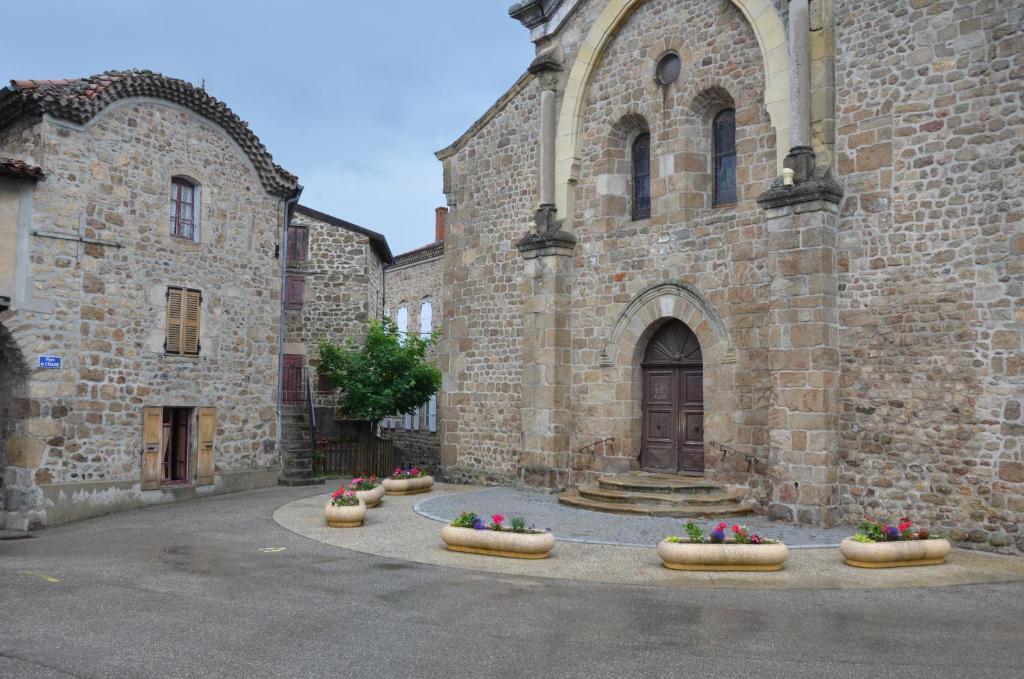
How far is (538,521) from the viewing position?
12.5 meters

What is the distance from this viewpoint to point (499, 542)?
10.1m

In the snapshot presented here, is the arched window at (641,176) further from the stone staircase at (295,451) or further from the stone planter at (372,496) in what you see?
the stone staircase at (295,451)

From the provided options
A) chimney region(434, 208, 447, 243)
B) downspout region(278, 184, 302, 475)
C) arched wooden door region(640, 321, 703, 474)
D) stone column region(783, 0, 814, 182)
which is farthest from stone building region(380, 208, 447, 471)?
stone column region(783, 0, 814, 182)

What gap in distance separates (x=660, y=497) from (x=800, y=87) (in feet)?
20.8

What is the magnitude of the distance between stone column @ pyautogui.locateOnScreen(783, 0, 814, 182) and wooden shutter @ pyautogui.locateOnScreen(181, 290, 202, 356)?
1064 centimetres

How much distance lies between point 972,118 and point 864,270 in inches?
89.6

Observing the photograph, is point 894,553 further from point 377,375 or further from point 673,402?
point 377,375

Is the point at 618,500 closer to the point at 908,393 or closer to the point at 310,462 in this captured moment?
the point at 908,393

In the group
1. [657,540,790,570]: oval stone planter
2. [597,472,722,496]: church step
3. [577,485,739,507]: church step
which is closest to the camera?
[657,540,790,570]: oval stone planter

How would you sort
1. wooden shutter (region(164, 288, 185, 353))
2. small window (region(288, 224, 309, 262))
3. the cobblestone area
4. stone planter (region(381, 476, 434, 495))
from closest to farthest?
the cobblestone area < wooden shutter (region(164, 288, 185, 353)) < stone planter (region(381, 476, 434, 495)) < small window (region(288, 224, 309, 262))

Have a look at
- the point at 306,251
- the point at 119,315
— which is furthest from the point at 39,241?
the point at 306,251

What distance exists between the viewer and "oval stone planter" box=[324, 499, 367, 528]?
40.0 feet

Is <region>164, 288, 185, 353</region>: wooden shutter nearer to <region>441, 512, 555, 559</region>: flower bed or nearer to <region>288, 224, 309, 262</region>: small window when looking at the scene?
<region>288, 224, 309, 262</region>: small window

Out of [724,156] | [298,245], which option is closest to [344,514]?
[724,156]
